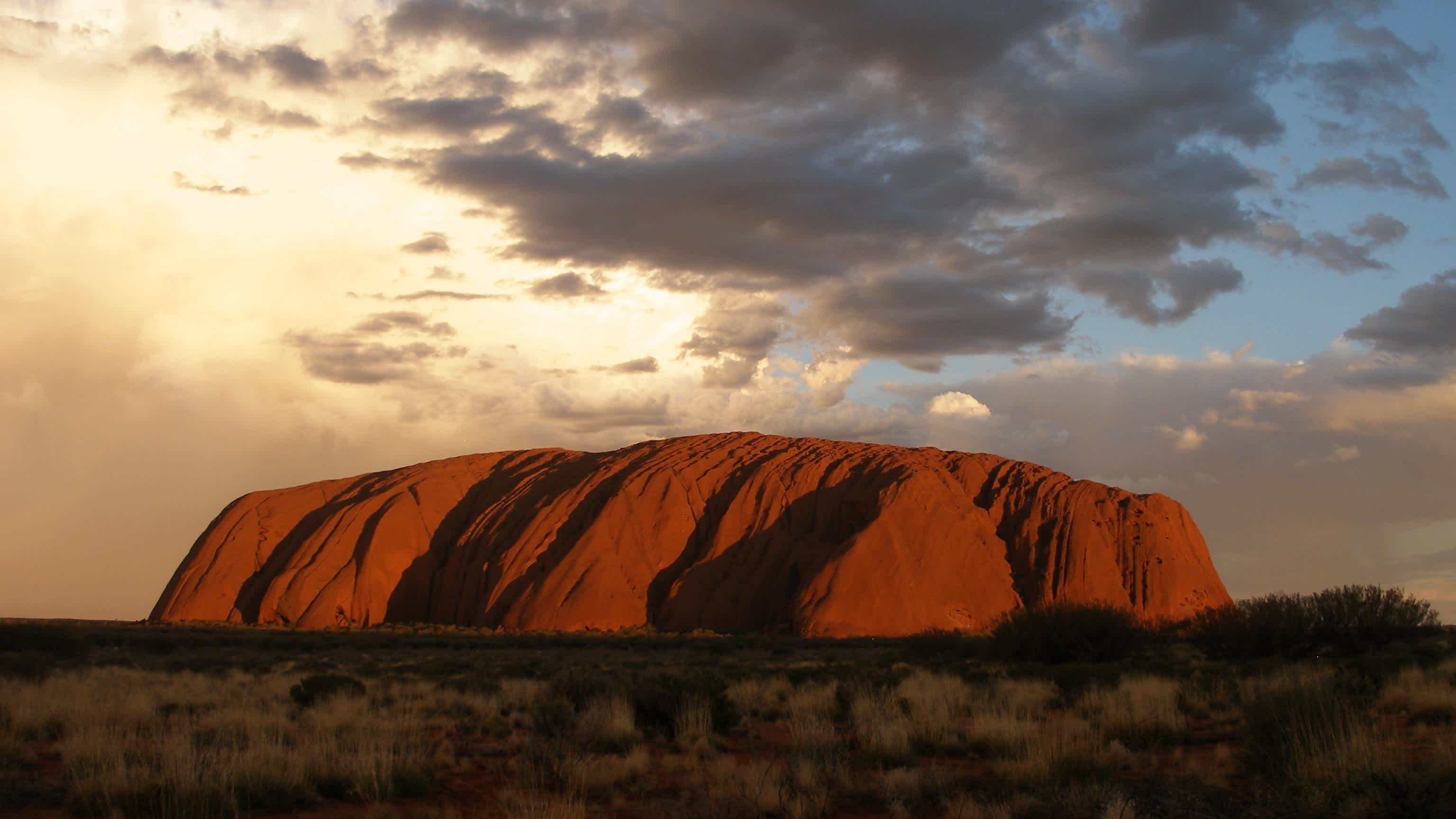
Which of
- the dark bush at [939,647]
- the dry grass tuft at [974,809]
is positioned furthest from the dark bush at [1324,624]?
the dry grass tuft at [974,809]

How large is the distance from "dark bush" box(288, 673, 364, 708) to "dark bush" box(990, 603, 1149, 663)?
17558 millimetres

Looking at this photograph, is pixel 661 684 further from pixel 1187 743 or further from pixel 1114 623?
pixel 1114 623

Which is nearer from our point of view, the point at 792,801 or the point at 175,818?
the point at 175,818

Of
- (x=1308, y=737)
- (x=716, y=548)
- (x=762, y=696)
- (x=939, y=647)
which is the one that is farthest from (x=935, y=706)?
(x=716, y=548)

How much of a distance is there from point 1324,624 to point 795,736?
63.3ft

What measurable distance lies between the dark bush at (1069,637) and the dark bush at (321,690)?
17558 mm

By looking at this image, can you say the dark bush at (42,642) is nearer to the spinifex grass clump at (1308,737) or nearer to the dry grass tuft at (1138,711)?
the dry grass tuft at (1138,711)

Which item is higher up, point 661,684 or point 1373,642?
point 661,684

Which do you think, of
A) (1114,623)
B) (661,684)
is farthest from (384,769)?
(1114,623)

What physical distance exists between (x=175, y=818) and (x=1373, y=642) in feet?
87.5

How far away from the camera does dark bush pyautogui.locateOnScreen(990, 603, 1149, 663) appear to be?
27.2 m

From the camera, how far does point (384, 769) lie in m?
9.85

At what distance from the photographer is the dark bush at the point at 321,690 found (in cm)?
1731

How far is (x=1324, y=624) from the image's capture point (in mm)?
25297
